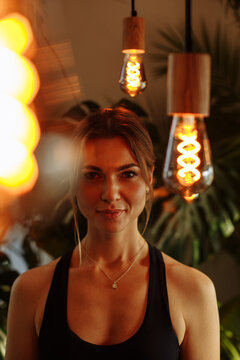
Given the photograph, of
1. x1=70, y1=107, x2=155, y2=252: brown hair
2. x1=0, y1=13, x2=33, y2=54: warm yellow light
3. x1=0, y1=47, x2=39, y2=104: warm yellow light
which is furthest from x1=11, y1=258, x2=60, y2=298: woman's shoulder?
x1=0, y1=13, x2=33, y2=54: warm yellow light

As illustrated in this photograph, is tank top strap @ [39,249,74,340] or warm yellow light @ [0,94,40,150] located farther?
warm yellow light @ [0,94,40,150]

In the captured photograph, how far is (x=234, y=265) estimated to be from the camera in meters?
3.49

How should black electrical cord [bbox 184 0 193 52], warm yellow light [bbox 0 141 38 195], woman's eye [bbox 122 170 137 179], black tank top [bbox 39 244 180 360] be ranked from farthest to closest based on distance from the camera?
warm yellow light [bbox 0 141 38 195] → woman's eye [bbox 122 170 137 179] → black tank top [bbox 39 244 180 360] → black electrical cord [bbox 184 0 193 52]

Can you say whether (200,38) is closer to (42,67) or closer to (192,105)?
(42,67)

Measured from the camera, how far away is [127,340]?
1446 mm

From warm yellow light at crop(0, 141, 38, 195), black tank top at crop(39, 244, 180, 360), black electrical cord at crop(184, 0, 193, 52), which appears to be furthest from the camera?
warm yellow light at crop(0, 141, 38, 195)

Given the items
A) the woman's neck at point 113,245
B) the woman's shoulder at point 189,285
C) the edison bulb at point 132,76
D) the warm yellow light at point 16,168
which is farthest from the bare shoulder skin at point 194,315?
the warm yellow light at point 16,168

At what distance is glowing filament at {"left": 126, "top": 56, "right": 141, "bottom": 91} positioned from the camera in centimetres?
157

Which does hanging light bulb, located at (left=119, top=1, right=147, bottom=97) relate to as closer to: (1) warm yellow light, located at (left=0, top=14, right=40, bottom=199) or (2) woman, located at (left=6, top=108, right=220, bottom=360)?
(2) woman, located at (left=6, top=108, right=220, bottom=360)

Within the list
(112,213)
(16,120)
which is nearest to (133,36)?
(112,213)

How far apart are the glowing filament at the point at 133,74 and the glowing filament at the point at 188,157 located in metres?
0.65

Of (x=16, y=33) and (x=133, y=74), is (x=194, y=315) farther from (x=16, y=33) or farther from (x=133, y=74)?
(x=16, y=33)

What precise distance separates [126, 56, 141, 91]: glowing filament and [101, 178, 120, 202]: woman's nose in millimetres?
267

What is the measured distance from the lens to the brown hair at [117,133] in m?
1.56
